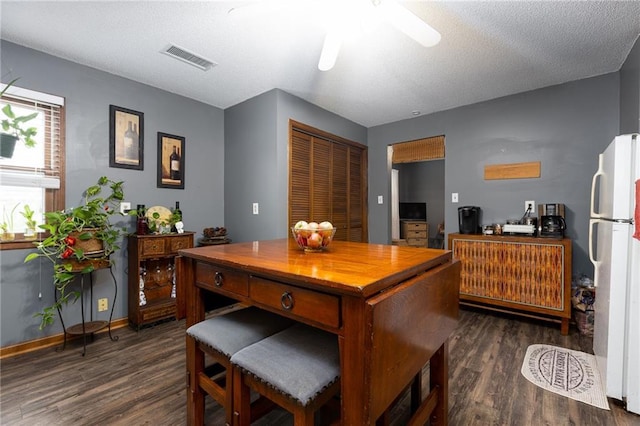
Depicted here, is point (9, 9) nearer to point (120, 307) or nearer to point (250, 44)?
point (250, 44)

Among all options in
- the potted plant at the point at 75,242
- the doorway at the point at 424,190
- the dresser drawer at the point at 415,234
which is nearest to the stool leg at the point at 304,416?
the potted plant at the point at 75,242

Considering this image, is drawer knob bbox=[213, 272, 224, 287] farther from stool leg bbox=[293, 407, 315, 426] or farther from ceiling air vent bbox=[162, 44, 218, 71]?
ceiling air vent bbox=[162, 44, 218, 71]

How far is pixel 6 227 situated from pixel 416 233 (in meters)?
6.83

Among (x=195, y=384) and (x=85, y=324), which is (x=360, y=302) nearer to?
(x=195, y=384)

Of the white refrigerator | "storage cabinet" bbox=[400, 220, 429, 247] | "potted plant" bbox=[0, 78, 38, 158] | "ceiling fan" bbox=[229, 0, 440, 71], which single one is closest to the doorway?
"storage cabinet" bbox=[400, 220, 429, 247]

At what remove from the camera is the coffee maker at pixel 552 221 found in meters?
2.76

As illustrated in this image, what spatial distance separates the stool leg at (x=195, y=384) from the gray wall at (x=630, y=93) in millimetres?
3357

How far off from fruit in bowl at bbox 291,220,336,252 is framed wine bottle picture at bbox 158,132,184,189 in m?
2.41

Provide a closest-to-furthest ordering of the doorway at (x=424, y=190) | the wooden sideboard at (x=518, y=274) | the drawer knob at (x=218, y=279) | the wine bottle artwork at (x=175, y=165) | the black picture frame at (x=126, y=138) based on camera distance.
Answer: the drawer knob at (x=218, y=279) → the wooden sideboard at (x=518, y=274) → the black picture frame at (x=126, y=138) → the wine bottle artwork at (x=175, y=165) → the doorway at (x=424, y=190)

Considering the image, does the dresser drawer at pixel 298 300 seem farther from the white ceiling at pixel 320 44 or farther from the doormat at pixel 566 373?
the doormat at pixel 566 373

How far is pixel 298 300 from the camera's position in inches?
37.4

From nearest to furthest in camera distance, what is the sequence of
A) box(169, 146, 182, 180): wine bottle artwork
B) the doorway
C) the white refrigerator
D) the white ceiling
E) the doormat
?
the white refrigerator < the doormat < the white ceiling < box(169, 146, 182, 180): wine bottle artwork < the doorway

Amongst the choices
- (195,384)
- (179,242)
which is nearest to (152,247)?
(179,242)

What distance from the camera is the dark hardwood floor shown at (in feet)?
5.10
